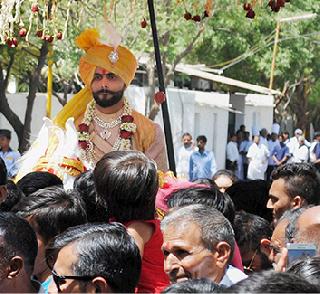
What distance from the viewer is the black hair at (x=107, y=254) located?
353cm

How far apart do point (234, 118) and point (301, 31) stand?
4.74 m

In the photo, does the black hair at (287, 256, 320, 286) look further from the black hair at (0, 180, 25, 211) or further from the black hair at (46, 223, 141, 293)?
the black hair at (0, 180, 25, 211)

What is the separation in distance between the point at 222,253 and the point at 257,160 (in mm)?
19972

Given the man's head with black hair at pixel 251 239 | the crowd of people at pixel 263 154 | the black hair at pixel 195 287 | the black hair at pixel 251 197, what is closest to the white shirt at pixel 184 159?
the crowd of people at pixel 263 154

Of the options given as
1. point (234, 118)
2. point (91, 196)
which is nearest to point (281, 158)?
point (234, 118)

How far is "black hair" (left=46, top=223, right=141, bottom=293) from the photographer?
11.6ft

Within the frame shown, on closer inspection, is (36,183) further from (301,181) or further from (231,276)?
(231,276)

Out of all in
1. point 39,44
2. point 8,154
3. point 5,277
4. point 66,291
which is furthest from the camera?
point 39,44

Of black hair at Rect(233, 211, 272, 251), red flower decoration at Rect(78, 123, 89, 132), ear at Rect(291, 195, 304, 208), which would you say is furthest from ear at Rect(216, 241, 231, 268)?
red flower decoration at Rect(78, 123, 89, 132)

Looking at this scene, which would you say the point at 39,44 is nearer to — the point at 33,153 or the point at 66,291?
the point at 33,153

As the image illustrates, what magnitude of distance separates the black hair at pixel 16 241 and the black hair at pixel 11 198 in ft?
4.42

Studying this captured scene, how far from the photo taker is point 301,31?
98.5ft

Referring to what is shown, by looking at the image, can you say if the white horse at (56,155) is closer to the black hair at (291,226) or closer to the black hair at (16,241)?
the black hair at (291,226)

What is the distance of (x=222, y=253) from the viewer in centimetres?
403
